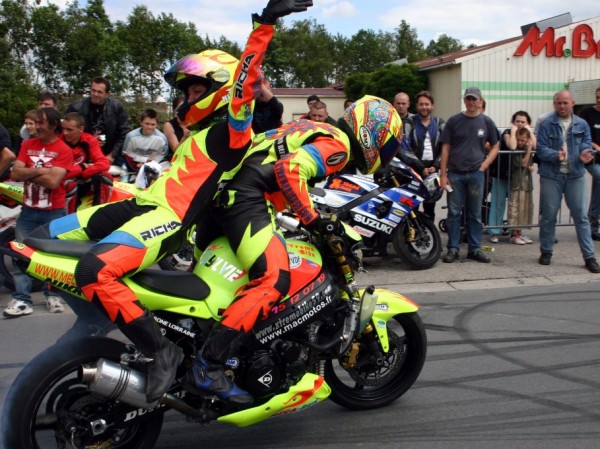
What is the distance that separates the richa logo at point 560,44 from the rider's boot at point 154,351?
36210 millimetres

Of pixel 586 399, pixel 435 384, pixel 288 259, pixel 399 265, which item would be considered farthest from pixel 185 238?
pixel 399 265

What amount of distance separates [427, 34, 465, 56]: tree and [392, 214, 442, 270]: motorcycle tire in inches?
3327

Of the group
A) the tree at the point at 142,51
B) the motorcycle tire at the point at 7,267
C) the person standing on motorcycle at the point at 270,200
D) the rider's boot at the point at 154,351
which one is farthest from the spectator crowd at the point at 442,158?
the tree at the point at 142,51

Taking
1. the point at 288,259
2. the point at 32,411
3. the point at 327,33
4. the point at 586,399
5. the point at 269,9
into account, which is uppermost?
the point at 327,33

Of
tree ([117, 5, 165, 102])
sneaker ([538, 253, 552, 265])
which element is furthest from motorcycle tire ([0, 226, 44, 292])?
tree ([117, 5, 165, 102])

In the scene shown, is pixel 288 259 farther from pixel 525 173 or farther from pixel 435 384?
pixel 525 173

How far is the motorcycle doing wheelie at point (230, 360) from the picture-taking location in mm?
3459

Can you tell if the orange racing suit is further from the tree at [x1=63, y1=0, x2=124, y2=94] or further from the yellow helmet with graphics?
the tree at [x1=63, y1=0, x2=124, y2=94]

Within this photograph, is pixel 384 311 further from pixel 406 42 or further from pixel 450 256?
pixel 406 42

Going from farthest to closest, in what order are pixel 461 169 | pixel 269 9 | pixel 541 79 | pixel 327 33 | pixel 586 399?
pixel 327 33, pixel 541 79, pixel 461 169, pixel 586 399, pixel 269 9

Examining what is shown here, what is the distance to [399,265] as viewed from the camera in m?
8.90

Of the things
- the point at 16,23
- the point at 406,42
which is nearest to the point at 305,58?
the point at 406,42

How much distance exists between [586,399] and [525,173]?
604 cm

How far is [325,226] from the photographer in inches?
162
